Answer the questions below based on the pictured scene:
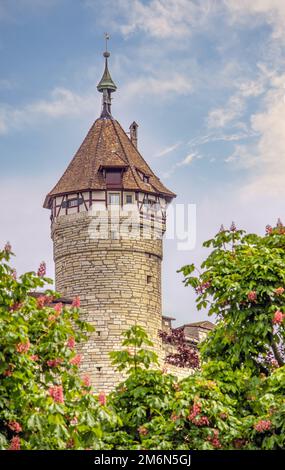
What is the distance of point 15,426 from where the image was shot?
15.7 meters

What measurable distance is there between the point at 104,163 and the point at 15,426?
3501cm

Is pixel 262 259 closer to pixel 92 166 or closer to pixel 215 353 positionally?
pixel 215 353

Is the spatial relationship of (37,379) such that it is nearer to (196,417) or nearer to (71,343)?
(71,343)

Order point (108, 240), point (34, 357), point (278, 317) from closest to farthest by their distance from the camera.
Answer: point (34, 357)
point (278, 317)
point (108, 240)

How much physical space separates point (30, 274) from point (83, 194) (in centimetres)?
3314

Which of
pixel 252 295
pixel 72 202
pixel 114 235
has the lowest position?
pixel 252 295

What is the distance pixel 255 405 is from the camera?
18.9m

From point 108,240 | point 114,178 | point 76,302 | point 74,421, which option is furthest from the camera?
point 114,178

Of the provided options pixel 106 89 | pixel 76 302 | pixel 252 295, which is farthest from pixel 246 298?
pixel 106 89
